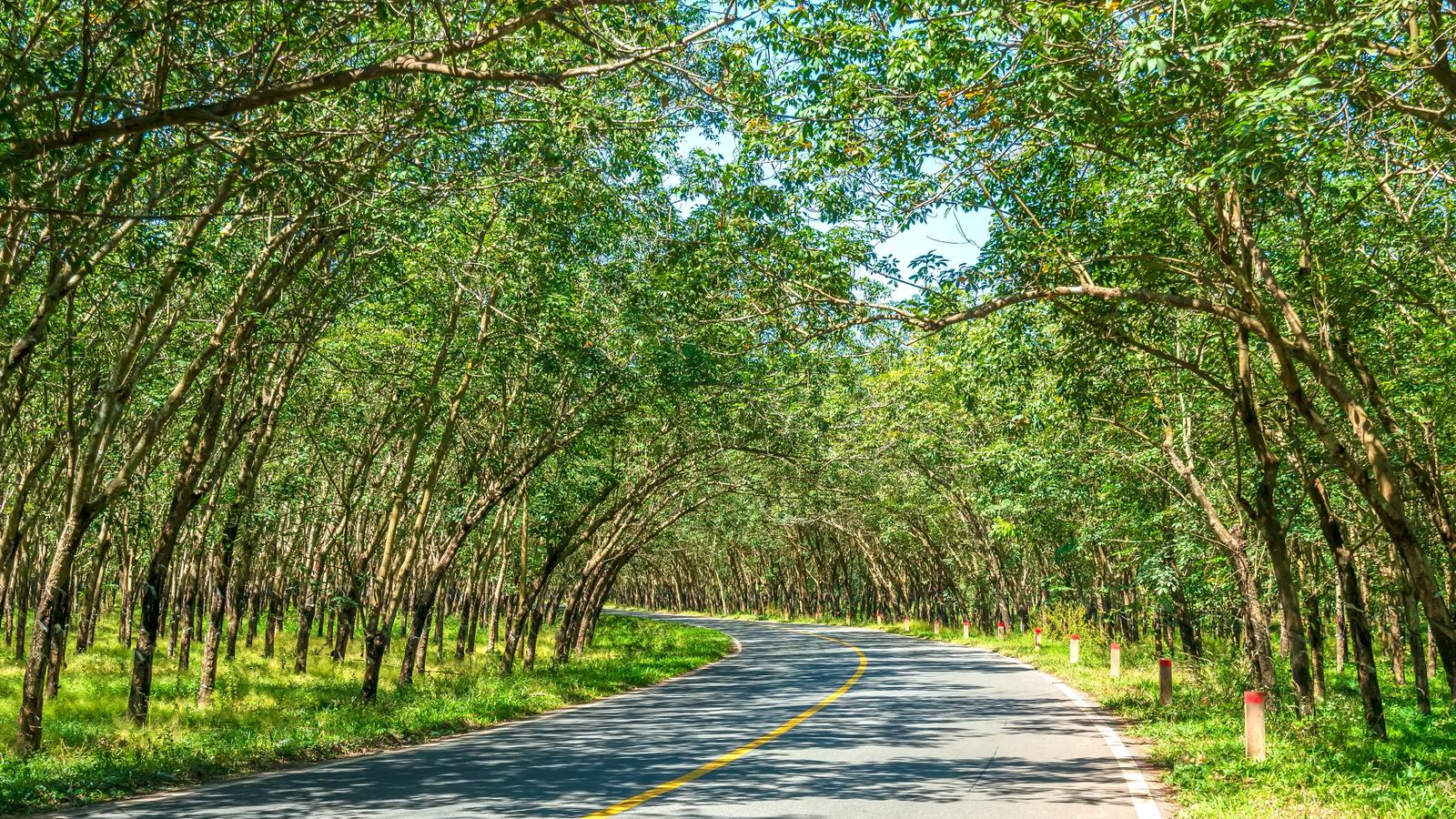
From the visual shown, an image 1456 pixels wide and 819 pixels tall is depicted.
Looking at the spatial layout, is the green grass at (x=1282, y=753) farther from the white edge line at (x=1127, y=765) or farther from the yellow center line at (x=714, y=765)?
the yellow center line at (x=714, y=765)

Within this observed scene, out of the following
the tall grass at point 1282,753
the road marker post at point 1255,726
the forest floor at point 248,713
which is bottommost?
the forest floor at point 248,713

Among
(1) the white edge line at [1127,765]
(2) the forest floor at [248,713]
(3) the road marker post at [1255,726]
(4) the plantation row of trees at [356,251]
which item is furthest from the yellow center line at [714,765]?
(3) the road marker post at [1255,726]

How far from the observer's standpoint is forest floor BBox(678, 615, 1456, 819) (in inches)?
310

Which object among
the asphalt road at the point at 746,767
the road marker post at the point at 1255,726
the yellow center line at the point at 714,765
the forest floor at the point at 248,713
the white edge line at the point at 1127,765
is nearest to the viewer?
the yellow center line at the point at 714,765

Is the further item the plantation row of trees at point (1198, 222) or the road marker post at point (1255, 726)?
the road marker post at point (1255, 726)

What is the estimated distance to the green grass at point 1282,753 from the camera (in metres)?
7.86

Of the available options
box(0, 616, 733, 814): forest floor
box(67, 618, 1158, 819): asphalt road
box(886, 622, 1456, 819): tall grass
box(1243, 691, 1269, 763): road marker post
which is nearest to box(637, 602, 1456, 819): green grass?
box(886, 622, 1456, 819): tall grass

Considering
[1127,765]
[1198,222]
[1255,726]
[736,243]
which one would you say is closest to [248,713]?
[736,243]

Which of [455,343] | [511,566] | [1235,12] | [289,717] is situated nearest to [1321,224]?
[1235,12]

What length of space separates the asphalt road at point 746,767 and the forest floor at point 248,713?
62 cm

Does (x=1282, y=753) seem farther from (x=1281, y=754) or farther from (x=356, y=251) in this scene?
(x=356, y=251)

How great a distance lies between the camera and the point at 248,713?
14.9 m

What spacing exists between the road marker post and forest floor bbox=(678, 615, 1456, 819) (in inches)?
5.4

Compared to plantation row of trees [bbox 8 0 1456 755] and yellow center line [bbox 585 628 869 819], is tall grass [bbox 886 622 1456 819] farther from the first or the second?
yellow center line [bbox 585 628 869 819]
